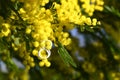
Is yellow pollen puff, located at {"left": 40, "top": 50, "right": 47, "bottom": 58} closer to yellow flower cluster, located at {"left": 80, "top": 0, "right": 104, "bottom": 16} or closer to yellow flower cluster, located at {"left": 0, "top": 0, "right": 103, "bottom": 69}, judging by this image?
yellow flower cluster, located at {"left": 0, "top": 0, "right": 103, "bottom": 69}

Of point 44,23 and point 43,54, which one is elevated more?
point 44,23

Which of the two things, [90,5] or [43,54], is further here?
[90,5]

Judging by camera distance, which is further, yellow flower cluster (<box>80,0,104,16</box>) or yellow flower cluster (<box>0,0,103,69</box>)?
yellow flower cluster (<box>80,0,104,16</box>)

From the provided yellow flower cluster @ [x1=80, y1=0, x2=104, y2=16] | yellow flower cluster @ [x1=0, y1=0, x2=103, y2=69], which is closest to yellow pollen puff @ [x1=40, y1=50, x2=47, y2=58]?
yellow flower cluster @ [x1=0, y1=0, x2=103, y2=69]

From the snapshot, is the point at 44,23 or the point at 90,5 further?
the point at 90,5

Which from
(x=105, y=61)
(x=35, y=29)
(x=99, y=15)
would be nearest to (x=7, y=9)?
(x=35, y=29)

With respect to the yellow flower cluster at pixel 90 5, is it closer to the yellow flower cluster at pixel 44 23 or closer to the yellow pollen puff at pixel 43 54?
the yellow flower cluster at pixel 44 23

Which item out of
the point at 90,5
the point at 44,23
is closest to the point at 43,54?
the point at 44,23

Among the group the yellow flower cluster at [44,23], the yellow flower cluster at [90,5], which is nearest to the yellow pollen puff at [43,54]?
the yellow flower cluster at [44,23]

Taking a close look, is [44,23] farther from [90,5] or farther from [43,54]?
[90,5]

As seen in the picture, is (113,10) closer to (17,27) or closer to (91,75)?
(91,75)

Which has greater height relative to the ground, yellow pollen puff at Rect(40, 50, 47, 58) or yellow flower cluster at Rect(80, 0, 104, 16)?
yellow flower cluster at Rect(80, 0, 104, 16)
